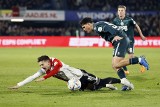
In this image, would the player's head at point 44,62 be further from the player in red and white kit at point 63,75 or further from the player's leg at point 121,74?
→ the player's leg at point 121,74

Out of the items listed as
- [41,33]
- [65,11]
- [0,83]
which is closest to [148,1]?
[65,11]

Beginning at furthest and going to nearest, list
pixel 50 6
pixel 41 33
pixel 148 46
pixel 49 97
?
pixel 50 6 → pixel 41 33 → pixel 148 46 → pixel 49 97

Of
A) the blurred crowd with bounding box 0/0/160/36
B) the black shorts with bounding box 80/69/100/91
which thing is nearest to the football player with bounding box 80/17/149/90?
the black shorts with bounding box 80/69/100/91

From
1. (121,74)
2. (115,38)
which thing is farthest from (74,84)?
(115,38)

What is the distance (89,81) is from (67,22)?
3985 cm

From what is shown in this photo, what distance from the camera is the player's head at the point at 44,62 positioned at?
11.5 metres

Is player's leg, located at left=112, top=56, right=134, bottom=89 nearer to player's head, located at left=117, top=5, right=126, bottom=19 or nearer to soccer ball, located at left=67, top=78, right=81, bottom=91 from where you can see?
soccer ball, located at left=67, top=78, right=81, bottom=91

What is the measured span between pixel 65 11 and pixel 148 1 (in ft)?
29.3

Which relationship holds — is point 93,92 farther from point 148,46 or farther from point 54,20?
point 54,20

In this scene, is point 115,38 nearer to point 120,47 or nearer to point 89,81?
point 120,47

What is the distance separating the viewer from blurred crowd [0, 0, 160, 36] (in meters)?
48.8

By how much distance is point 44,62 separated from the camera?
11562mm

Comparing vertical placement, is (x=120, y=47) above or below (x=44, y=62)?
above

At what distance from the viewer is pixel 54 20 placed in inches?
2024
